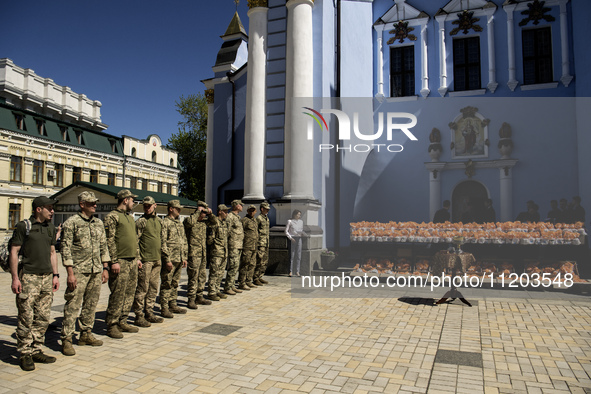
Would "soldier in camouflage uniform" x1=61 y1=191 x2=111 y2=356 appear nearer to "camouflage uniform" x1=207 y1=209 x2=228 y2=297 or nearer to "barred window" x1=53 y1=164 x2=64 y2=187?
"camouflage uniform" x1=207 y1=209 x2=228 y2=297

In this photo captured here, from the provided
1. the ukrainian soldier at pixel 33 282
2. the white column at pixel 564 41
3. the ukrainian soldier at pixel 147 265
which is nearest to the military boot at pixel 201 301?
the ukrainian soldier at pixel 147 265

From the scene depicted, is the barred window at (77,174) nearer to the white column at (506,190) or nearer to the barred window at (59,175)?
the barred window at (59,175)

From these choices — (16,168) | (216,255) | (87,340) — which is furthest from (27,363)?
(16,168)

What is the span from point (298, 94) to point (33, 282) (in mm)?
9876

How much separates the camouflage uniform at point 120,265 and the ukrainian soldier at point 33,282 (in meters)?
0.98

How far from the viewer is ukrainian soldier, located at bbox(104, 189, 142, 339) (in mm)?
6082

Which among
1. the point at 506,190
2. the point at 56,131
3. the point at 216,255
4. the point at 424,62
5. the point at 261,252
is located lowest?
the point at 261,252

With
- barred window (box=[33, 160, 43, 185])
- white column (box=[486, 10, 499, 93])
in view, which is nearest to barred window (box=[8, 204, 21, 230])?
barred window (box=[33, 160, 43, 185])

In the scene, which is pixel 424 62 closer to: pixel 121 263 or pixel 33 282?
pixel 121 263

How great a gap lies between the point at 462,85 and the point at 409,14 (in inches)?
118

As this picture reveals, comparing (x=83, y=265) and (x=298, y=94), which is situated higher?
(x=298, y=94)

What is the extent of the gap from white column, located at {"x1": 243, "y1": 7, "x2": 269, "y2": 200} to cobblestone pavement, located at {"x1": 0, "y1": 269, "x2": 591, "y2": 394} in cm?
629

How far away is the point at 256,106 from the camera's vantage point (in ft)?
46.3

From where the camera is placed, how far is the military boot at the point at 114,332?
6.02 meters
